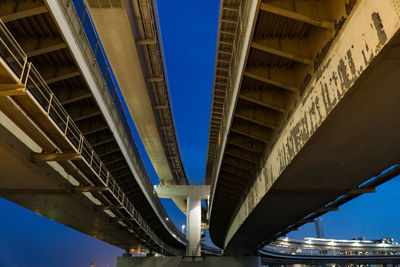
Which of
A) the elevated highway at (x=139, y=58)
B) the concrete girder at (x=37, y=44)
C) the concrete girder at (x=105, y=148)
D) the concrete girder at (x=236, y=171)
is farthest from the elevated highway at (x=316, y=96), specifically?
the concrete girder at (x=105, y=148)

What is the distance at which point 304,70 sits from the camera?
305 inches

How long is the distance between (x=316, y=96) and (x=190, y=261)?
29.4 m

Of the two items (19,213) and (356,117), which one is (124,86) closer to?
(356,117)

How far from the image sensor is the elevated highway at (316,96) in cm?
479

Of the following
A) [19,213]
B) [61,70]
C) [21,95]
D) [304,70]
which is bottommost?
[21,95]

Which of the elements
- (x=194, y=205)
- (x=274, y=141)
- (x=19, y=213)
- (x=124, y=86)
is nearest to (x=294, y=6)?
(x=274, y=141)

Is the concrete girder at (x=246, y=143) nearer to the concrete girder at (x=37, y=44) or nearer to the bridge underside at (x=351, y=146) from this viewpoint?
the bridge underside at (x=351, y=146)

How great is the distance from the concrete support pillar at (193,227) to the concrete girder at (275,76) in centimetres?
2873

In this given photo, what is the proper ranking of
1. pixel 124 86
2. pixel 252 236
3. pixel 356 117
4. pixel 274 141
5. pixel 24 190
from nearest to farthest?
pixel 356 117 < pixel 274 141 < pixel 24 190 < pixel 124 86 < pixel 252 236

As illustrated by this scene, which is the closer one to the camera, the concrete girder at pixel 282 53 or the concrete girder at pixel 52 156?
the concrete girder at pixel 282 53

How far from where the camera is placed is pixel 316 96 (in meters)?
6.55

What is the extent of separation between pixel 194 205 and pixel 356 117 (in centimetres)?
3284

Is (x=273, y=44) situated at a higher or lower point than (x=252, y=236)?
higher

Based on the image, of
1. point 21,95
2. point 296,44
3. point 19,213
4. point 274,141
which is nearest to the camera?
point 21,95
